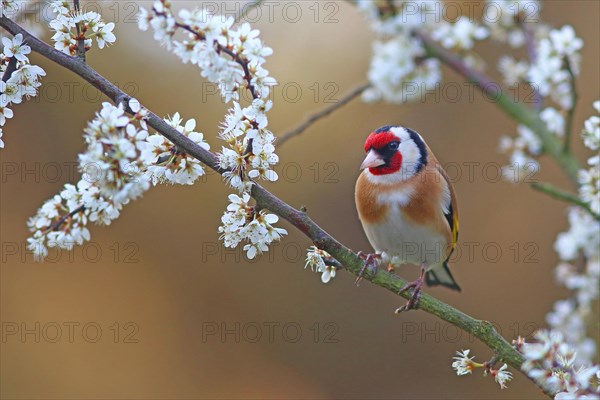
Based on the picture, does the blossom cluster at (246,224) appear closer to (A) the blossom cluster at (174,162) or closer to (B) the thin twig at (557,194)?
(A) the blossom cluster at (174,162)

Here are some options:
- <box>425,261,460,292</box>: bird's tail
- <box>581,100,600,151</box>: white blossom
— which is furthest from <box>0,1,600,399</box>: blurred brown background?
<box>581,100,600,151</box>: white blossom

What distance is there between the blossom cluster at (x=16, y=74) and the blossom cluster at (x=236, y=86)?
0.29m

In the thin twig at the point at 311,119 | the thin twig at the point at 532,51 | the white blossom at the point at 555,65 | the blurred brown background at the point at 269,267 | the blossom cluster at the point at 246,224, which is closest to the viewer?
the blossom cluster at the point at 246,224

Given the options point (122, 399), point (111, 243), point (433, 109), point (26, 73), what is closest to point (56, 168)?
point (111, 243)

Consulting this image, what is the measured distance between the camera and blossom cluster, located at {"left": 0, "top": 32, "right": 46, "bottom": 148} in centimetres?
167

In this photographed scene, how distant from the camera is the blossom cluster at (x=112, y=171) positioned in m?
1.38

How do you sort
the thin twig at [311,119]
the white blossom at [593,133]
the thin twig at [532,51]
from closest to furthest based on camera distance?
1. the white blossom at [593,133]
2. the thin twig at [311,119]
3. the thin twig at [532,51]

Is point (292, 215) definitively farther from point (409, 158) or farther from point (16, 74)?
point (409, 158)

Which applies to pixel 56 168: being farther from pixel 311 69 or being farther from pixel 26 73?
pixel 26 73

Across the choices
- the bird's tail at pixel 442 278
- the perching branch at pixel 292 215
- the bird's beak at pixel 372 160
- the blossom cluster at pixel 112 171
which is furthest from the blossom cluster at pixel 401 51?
the blossom cluster at pixel 112 171

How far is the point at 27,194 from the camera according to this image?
5258 mm

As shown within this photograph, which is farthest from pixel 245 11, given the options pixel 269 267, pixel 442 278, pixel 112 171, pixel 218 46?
pixel 269 267

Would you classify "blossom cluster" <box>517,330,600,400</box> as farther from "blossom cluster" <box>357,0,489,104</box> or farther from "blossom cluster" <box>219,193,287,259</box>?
"blossom cluster" <box>357,0,489,104</box>

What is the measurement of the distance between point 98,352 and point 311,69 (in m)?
2.79
